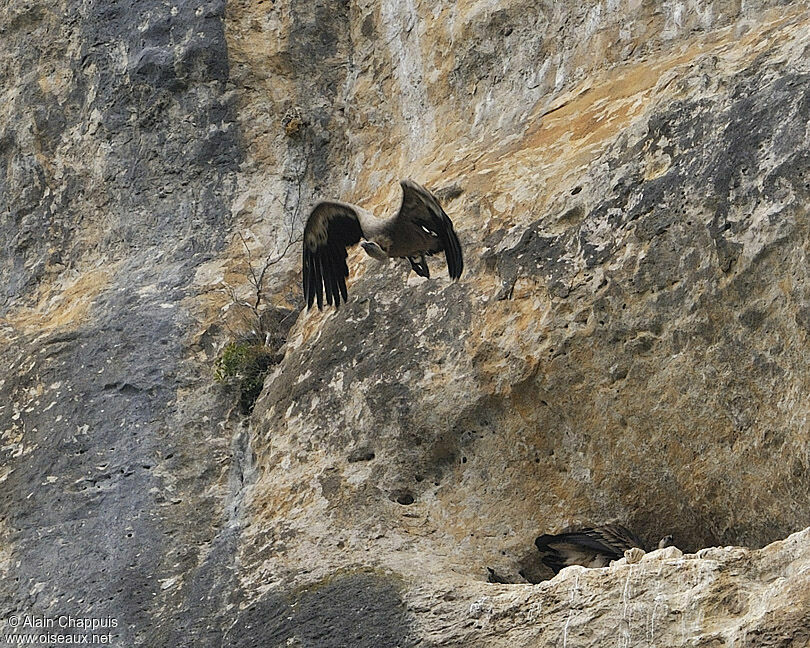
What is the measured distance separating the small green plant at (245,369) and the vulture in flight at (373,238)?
618mm

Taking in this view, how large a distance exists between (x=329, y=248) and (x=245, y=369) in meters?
1.15

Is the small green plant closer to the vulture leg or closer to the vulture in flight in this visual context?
the vulture in flight

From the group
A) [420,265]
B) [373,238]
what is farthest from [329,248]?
[420,265]

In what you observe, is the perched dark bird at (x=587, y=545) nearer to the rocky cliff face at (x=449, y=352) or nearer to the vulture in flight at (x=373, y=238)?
the rocky cliff face at (x=449, y=352)

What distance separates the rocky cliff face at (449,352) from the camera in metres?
8.99

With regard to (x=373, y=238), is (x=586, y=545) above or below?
below

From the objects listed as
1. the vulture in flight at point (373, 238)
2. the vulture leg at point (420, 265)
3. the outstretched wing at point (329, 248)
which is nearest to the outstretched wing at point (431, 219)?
the vulture in flight at point (373, 238)

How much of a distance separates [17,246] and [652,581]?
7.83m

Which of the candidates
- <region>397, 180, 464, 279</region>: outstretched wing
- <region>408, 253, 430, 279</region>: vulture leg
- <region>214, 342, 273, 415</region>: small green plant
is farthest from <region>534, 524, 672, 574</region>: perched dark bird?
<region>214, 342, 273, 415</region>: small green plant

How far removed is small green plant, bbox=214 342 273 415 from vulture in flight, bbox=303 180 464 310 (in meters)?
0.62

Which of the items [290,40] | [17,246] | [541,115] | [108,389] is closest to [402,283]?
[541,115]

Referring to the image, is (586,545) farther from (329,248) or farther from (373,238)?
(329,248)

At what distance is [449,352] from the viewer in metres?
10.3

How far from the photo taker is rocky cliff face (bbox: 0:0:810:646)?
8992mm
